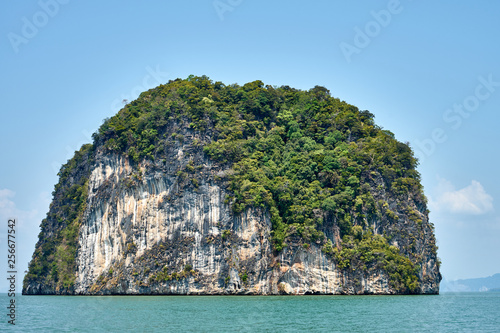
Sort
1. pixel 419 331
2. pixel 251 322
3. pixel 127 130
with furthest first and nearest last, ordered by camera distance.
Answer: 1. pixel 127 130
2. pixel 251 322
3. pixel 419 331

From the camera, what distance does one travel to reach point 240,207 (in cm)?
6481

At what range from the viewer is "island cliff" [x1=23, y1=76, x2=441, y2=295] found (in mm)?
63844

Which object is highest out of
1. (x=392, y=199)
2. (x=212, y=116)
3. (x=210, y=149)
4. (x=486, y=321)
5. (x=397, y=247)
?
(x=212, y=116)

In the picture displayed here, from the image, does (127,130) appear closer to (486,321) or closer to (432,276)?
(432,276)

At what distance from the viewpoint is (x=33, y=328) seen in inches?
1350

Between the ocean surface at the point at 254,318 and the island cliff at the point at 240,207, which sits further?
the island cliff at the point at 240,207

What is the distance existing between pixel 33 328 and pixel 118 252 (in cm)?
3484

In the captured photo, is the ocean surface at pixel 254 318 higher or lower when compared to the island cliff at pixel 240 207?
lower

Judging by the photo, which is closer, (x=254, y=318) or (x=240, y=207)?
(x=254, y=318)

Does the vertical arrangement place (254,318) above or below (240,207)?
below

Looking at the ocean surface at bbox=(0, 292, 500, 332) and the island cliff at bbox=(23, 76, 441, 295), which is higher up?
the island cliff at bbox=(23, 76, 441, 295)

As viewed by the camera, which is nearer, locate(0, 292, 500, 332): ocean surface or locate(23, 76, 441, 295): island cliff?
locate(0, 292, 500, 332): ocean surface

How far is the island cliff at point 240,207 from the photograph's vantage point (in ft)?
209

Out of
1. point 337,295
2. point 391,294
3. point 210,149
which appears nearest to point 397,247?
point 391,294
